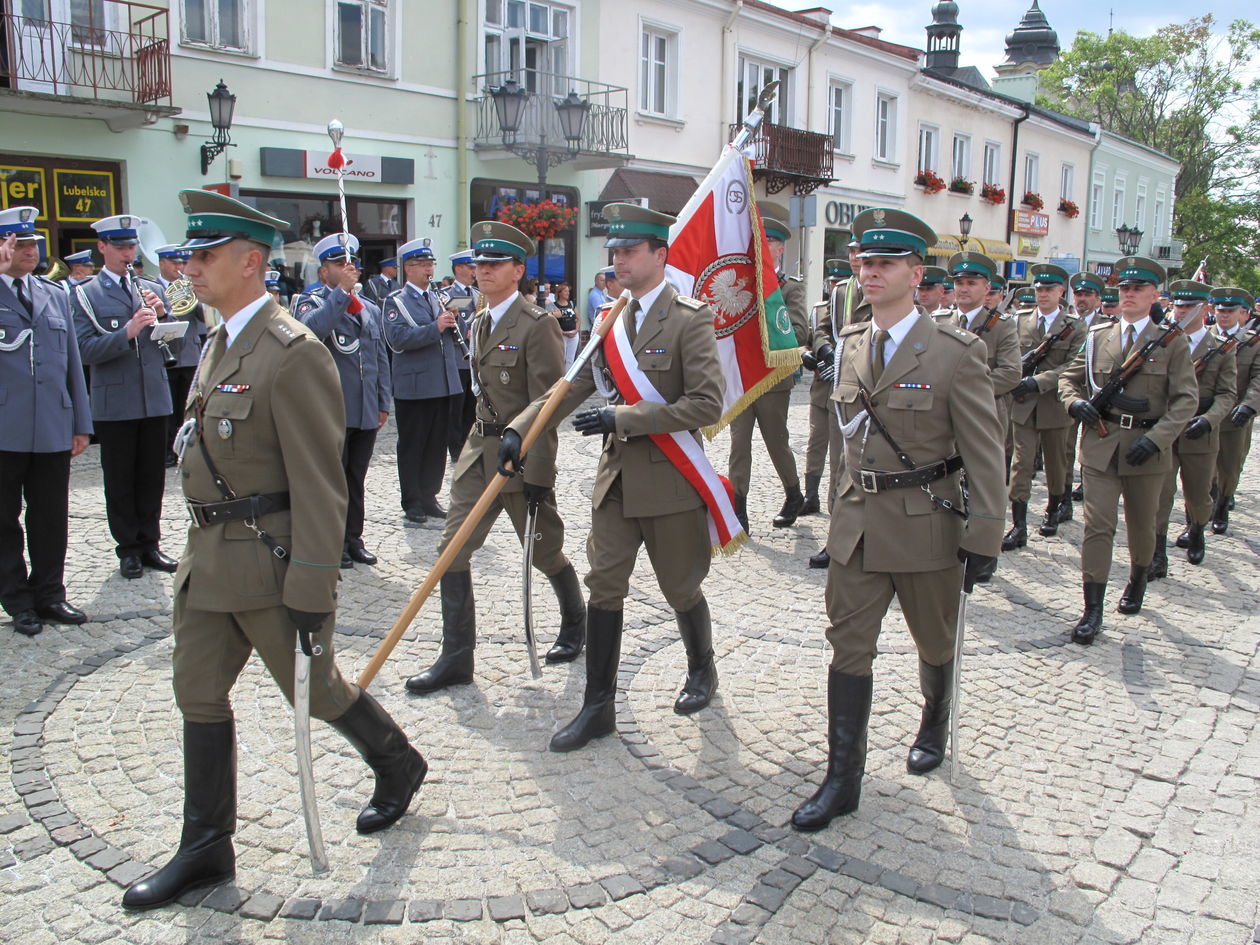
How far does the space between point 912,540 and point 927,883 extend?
3.85ft

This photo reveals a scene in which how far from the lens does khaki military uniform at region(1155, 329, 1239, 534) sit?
767cm

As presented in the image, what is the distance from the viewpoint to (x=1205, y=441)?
7.71m

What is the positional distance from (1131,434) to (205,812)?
5.38 meters

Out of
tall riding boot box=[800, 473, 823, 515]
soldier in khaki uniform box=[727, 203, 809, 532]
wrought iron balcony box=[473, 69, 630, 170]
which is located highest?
wrought iron balcony box=[473, 69, 630, 170]

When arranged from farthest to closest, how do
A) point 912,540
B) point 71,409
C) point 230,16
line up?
point 230,16 < point 71,409 < point 912,540

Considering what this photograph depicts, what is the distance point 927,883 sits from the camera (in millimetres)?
3523

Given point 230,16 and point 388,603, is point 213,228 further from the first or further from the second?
point 230,16

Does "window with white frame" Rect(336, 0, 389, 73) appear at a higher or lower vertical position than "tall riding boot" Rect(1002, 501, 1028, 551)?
higher

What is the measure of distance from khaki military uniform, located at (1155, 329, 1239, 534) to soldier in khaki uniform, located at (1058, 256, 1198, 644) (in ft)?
3.68

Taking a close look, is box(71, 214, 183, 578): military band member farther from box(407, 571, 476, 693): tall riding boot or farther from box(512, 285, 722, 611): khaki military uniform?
box(512, 285, 722, 611): khaki military uniform

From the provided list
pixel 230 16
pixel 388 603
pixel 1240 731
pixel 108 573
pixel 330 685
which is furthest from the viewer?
pixel 230 16

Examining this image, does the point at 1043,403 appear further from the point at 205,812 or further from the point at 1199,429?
the point at 205,812

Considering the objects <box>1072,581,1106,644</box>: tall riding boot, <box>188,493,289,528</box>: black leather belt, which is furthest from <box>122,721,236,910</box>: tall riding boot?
<box>1072,581,1106,644</box>: tall riding boot

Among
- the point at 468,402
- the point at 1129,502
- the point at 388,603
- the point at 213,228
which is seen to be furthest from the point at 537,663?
the point at 468,402
